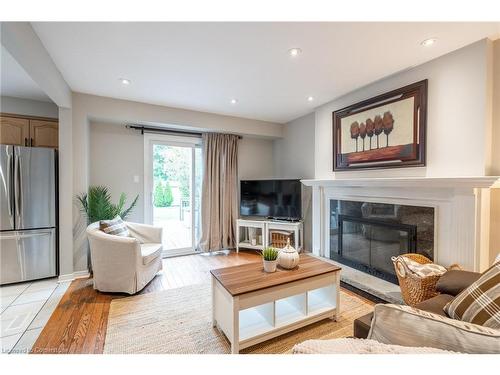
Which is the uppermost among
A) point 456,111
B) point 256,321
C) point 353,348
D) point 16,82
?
point 16,82

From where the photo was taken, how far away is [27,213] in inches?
104

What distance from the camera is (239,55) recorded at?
2033mm

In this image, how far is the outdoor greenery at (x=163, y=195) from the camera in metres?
3.74

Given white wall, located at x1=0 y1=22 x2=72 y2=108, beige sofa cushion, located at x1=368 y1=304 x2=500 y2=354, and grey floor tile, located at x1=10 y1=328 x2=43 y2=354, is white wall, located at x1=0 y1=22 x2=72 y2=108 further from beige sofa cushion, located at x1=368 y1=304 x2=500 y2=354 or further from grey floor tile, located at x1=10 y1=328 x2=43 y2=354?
beige sofa cushion, located at x1=368 y1=304 x2=500 y2=354

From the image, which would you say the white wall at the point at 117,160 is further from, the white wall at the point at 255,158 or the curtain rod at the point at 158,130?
the white wall at the point at 255,158

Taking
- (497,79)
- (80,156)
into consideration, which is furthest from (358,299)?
(80,156)

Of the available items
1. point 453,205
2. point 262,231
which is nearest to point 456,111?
point 453,205

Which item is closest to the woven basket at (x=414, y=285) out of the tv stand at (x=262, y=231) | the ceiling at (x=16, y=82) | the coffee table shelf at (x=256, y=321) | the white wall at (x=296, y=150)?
the coffee table shelf at (x=256, y=321)

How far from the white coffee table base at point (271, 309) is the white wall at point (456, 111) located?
146 centimetres

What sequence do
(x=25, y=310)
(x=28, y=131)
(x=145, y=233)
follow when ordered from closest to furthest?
(x=25, y=310)
(x=28, y=131)
(x=145, y=233)

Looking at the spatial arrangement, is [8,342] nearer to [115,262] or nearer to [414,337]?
[115,262]

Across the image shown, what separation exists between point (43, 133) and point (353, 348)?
162 inches
